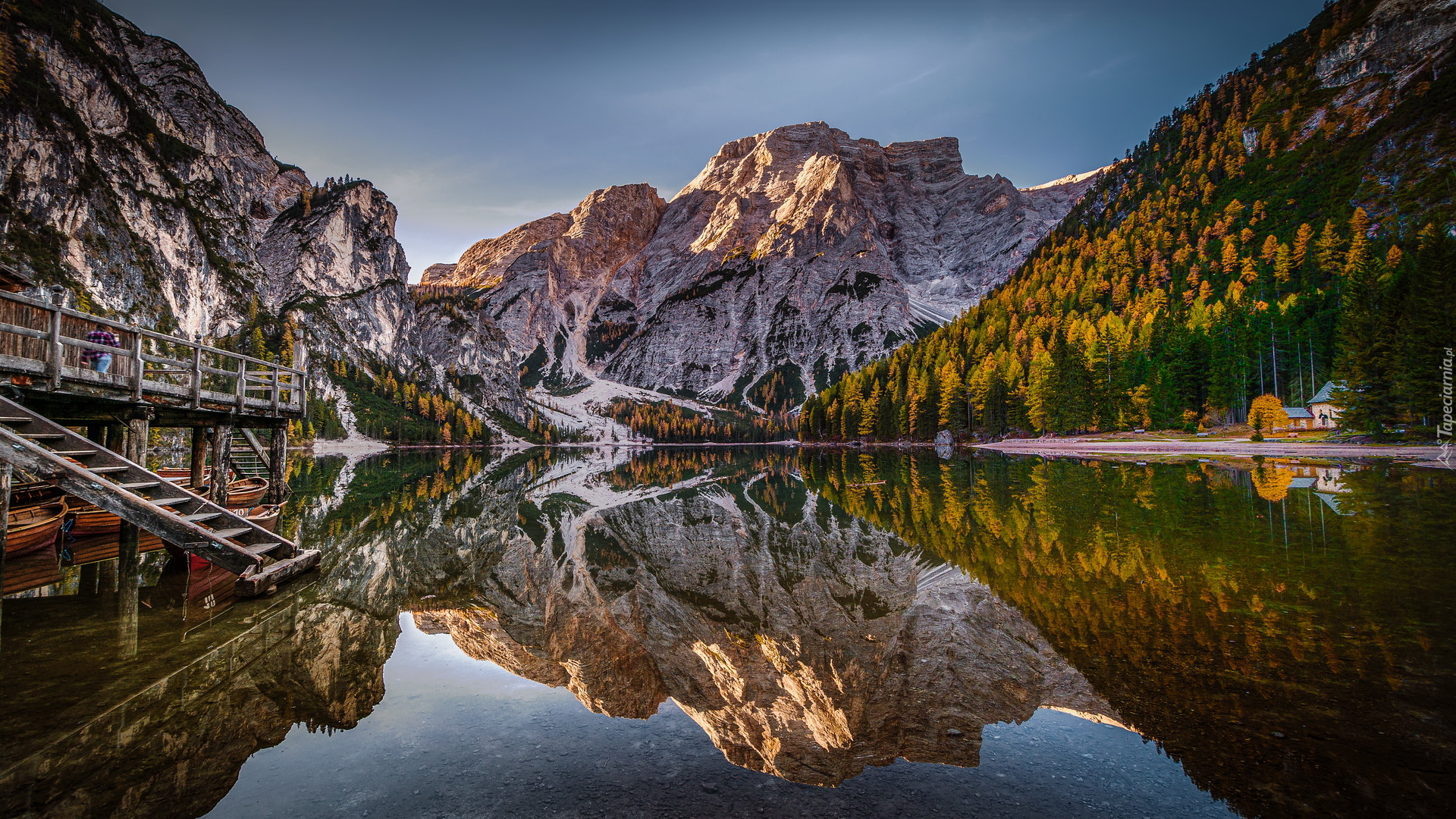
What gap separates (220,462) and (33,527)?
5315 mm

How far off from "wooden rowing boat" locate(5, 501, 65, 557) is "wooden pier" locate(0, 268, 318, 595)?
1158 mm

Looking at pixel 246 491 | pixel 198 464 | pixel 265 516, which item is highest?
pixel 198 464

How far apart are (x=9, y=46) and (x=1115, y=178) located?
952ft

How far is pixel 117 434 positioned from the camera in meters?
17.4

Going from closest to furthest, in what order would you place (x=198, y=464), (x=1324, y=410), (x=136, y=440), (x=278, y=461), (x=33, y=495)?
1. (x=33, y=495)
2. (x=136, y=440)
3. (x=198, y=464)
4. (x=278, y=461)
5. (x=1324, y=410)

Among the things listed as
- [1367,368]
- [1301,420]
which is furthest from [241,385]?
[1301,420]

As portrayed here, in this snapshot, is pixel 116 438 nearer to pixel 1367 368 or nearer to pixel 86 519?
pixel 86 519

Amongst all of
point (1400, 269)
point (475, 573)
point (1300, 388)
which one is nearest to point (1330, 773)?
point (475, 573)

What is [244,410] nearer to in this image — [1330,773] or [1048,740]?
[1048,740]

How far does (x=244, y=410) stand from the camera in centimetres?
2025

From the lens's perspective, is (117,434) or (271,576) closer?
(271,576)

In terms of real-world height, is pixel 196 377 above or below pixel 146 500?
above

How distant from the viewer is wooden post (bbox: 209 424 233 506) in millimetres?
18422

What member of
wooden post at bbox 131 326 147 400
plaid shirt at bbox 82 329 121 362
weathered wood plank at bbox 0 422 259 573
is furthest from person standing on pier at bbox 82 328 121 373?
weathered wood plank at bbox 0 422 259 573
